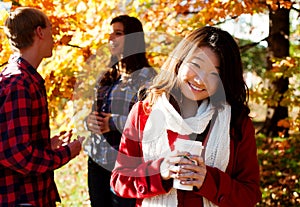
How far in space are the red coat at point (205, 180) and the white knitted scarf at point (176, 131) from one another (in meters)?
0.03

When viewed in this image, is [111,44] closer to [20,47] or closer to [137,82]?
[137,82]

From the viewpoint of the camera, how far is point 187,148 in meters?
1.68

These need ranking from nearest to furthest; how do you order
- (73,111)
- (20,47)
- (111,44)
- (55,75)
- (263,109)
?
(20,47) < (111,44) < (55,75) < (73,111) < (263,109)

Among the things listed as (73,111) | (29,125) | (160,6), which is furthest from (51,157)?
(160,6)

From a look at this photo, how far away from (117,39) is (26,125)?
1308 mm

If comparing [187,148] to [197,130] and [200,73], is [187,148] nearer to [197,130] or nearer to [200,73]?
[197,130]

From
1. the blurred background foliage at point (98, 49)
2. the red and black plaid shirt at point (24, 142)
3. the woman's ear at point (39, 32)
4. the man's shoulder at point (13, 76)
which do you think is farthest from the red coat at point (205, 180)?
the blurred background foliage at point (98, 49)

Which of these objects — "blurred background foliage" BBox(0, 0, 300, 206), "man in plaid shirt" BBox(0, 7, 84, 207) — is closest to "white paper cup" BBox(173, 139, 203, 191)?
"man in plaid shirt" BBox(0, 7, 84, 207)

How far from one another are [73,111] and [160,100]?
2599mm

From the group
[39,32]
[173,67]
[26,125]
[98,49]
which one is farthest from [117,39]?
[173,67]

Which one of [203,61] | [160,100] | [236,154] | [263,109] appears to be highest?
[203,61]

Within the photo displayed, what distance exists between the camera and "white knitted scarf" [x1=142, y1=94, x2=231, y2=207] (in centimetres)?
182

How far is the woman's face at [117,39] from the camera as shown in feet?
10.4

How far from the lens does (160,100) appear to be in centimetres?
187
